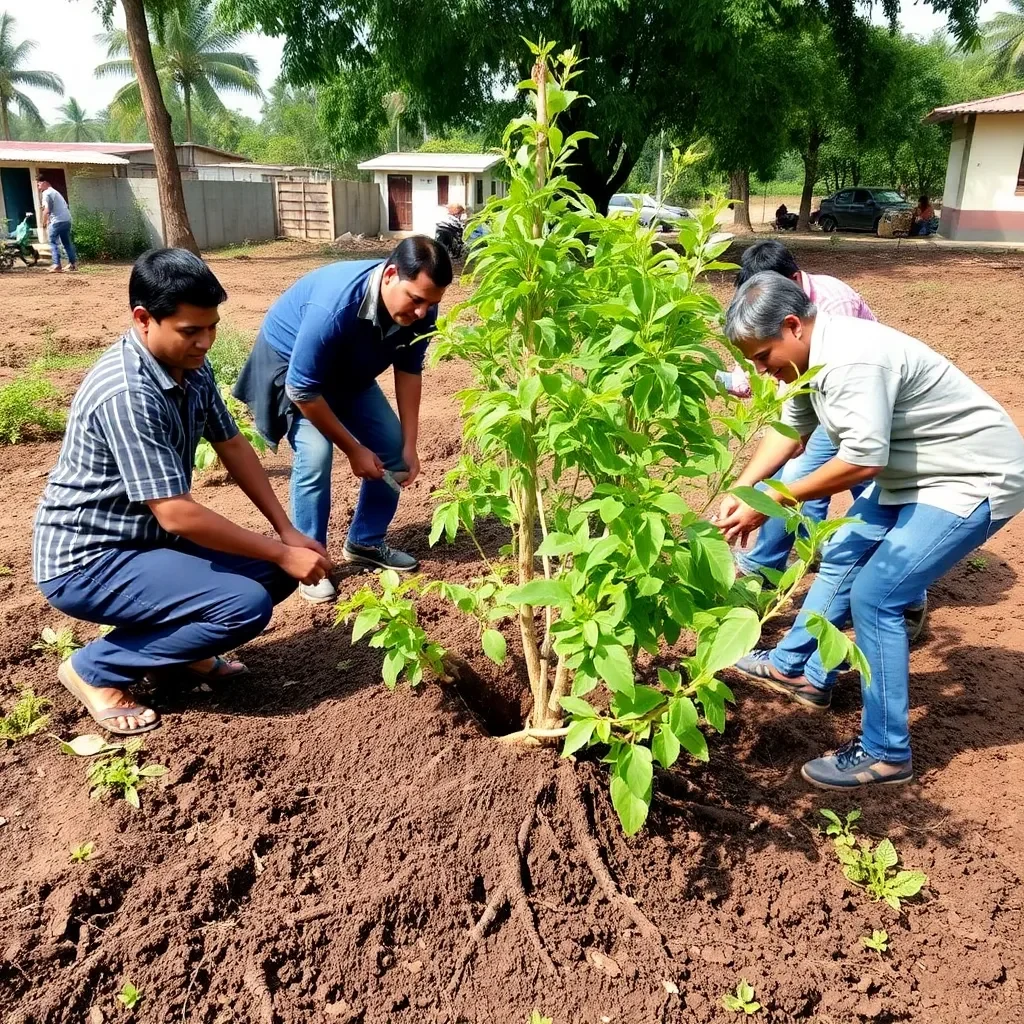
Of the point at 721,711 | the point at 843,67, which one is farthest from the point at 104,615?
the point at 843,67

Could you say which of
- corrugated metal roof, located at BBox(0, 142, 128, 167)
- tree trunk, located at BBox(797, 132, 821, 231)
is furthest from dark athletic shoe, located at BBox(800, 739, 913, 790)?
tree trunk, located at BBox(797, 132, 821, 231)

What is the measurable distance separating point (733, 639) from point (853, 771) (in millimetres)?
1291

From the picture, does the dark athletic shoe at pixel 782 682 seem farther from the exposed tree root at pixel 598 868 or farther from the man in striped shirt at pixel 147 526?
the man in striped shirt at pixel 147 526

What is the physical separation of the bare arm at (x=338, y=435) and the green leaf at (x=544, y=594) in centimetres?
182

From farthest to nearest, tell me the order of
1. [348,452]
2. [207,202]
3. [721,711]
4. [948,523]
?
1. [207,202]
2. [348,452]
3. [948,523]
4. [721,711]

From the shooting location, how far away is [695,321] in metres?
2.07

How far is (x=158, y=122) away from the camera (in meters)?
15.3

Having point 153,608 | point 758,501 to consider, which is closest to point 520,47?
point 153,608

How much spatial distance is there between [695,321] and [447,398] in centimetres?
554

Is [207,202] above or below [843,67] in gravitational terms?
below

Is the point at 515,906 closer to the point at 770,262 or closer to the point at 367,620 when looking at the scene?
the point at 367,620

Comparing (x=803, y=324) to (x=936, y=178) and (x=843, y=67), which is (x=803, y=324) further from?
(x=936, y=178)

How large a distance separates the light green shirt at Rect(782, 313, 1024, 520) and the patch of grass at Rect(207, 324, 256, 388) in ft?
16.3

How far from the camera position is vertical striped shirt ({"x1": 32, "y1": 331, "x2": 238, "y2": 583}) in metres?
2.51
